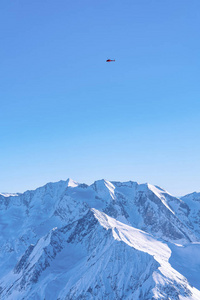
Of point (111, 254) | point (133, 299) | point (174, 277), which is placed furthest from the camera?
point (111, 254)

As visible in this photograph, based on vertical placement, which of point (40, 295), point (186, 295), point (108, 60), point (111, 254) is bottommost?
point (40, 295)

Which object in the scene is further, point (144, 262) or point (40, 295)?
point (40, 295)

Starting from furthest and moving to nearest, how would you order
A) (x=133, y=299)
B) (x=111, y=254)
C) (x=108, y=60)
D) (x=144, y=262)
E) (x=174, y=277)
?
(x=111, y=254) < (x=144, y=262) < (x=174, y=277) < (x=133, y=299) < (x=108, y=60)

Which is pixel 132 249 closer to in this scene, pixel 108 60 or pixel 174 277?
pixel 174 277

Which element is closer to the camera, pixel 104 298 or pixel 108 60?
pixel 108 60

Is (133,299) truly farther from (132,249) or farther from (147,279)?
(132,249)

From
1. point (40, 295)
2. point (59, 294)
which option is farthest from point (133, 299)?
point (40, 295)

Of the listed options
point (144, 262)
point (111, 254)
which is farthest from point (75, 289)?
point (144, 262)

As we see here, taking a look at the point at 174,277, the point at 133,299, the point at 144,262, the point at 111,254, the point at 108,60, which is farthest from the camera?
the point at 111,254

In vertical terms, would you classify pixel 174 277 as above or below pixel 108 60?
below
